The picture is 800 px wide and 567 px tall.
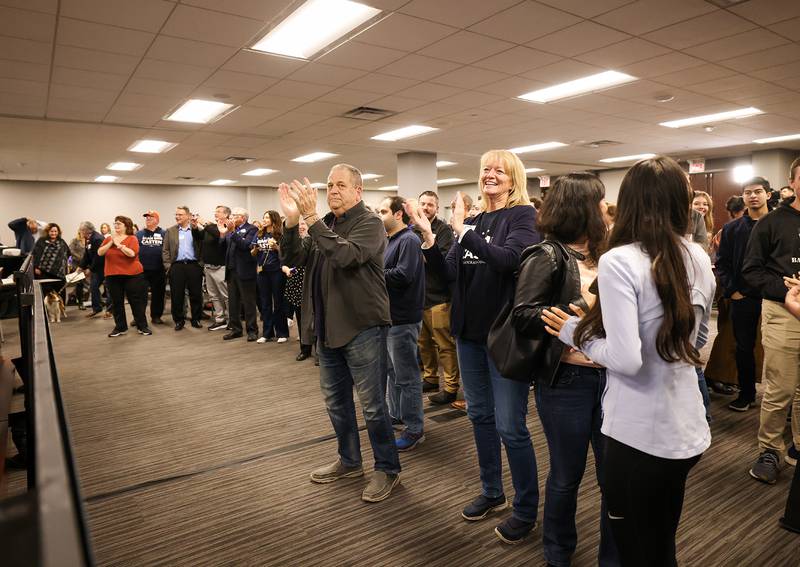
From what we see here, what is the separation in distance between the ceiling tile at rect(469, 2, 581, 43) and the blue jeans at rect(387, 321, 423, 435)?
2.41 m

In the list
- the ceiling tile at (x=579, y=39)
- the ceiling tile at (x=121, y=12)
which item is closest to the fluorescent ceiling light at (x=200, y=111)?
the ceiling tile at (x=121, y=12)

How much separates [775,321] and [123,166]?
1270cm

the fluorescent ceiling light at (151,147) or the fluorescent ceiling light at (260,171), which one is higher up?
the fluorescent ceiling light at (151,147)

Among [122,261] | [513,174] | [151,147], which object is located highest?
[151,147]

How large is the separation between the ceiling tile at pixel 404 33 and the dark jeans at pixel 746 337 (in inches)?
115

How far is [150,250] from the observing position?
721 cm

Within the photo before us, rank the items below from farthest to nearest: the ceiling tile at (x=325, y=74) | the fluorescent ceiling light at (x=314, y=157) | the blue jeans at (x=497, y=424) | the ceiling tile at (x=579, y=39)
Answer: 1. the fluorescent ceiling light at (x=314, y=157)
2. the ceiling tile at (x=325, y=74)
3. the ceiling tile at (x=579, y=39)
4. the blue jeans at (x=497, y=424)

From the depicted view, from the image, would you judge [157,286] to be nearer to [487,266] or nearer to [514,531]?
[487,266]

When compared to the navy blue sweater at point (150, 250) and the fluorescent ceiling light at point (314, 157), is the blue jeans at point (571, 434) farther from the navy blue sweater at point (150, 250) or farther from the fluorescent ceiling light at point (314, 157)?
the fluorescent ceiling light at point (314, 157)

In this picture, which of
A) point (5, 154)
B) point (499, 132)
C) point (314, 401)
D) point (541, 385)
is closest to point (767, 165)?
point (499, 132)

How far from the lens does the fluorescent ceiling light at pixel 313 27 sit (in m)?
3.80

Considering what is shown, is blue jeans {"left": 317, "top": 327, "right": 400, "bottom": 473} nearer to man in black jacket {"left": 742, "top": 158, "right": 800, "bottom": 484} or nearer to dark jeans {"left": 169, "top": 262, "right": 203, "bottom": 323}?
man in black jacket {"left": 742, "top": 158, "right": 800, "bottom": 484}

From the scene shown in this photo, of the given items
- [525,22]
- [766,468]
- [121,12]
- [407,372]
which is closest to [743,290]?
[766,468]

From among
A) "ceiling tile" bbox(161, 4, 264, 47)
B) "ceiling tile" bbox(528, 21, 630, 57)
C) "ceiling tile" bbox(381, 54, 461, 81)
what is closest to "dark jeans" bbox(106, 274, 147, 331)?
"ceiling tile" bbox(161, 4, 264, 47)
